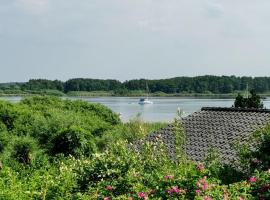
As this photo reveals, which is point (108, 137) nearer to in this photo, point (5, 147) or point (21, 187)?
point (5, 147)

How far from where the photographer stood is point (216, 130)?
14.8 m

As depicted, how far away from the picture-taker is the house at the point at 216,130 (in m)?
13.5

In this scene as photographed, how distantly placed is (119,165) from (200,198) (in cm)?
306

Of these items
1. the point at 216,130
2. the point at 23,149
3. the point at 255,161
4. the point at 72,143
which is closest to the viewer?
the point at 255,161

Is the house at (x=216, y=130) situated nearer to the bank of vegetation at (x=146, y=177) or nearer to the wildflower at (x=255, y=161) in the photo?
the bank of vegetation at (x=146, y=177)

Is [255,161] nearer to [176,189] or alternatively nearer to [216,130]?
[176,189]

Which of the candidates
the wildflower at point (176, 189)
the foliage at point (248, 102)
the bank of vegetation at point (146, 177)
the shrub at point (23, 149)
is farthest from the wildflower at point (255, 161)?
A: the foliage at point (248, 102)

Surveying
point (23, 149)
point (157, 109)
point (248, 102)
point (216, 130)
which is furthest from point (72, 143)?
point (157, 109)

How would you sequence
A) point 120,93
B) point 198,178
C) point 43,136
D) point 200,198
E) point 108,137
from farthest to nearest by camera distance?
point 120,93
point 108,137
point 43,136
point 198,178
point 200,198

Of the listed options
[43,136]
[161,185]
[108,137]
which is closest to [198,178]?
[161,185]

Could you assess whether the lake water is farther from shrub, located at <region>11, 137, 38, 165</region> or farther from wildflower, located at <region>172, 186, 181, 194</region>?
wildflower, located at <region>172, 186, 181, 194</region>

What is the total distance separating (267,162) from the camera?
31.3 feet

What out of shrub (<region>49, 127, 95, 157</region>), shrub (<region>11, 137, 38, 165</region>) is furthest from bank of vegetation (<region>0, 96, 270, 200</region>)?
shrub (<region>49, 127, 95, 157</region>)

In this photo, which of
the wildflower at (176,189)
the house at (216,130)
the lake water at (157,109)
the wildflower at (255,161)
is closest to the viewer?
the wildflower at (176,189)
